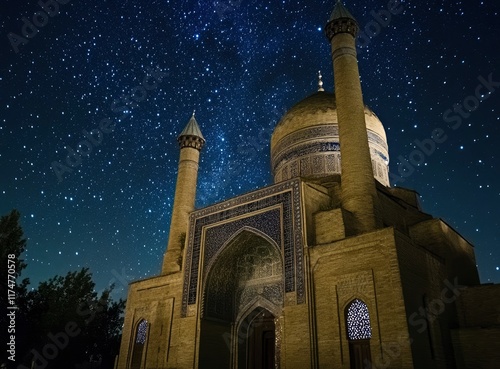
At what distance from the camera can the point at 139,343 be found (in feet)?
34.2

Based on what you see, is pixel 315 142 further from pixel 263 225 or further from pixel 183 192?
pixel 263 225

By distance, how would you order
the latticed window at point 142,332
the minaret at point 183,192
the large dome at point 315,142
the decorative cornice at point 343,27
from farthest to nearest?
the large dome at point 315,142
the minaret at point 183,192
the decorative cornice at point 343,27
the latticed window at point 142,332

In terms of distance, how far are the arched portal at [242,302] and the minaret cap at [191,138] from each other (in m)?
4.85

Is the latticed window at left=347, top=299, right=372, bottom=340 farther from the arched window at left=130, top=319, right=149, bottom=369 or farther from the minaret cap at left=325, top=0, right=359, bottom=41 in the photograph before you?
the minaret cap at left=325, top=0, right=359, bottom=41

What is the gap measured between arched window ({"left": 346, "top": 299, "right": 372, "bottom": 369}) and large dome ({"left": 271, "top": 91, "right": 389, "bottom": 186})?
5504mm

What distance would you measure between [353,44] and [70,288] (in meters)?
12.5

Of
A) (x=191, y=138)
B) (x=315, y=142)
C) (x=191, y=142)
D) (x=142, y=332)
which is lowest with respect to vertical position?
(x=142, y=332)

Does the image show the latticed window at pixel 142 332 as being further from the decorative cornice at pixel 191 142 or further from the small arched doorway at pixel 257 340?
the decorative cornice at pixel 191 142

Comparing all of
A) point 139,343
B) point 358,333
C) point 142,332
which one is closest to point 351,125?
point 358,333

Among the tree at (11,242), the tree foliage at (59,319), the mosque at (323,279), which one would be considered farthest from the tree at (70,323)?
the mosque at (323,279)

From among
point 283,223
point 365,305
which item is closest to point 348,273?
point 365,305

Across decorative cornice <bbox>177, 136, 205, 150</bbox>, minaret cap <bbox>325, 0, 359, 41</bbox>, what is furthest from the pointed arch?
minaret cap <bbox>325, 0, 359, 41</bbox>

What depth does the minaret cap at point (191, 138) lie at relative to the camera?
13422 mm

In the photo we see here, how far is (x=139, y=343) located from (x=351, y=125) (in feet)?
24.5
